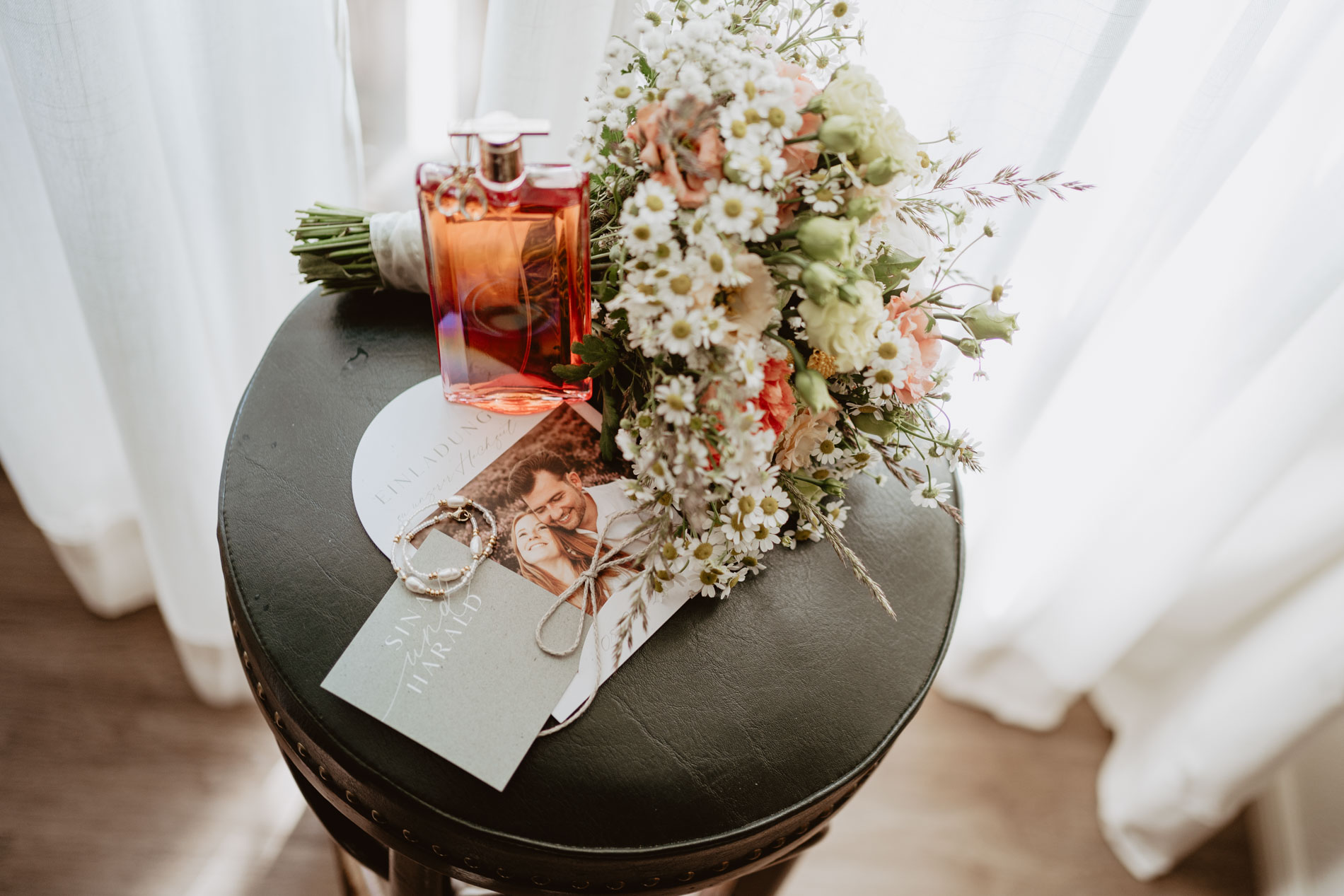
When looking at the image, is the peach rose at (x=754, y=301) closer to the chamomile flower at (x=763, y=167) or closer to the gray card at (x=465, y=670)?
the chamomile flower at (x=763, y=167)

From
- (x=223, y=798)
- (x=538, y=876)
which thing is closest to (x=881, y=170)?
(x=538, y=876)

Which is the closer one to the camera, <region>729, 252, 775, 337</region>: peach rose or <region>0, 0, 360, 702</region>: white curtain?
<region>729, 252, 775, 337</region>: peach rose

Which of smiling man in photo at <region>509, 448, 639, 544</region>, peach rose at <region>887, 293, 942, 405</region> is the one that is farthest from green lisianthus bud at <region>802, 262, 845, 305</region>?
smiling man in photo at <region>509, 448, 639, 544</region>

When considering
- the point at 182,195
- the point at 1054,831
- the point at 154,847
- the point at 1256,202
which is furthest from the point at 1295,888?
the point at 182,195

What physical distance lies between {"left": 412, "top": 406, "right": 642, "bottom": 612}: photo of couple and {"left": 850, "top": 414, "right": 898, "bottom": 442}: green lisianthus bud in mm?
174

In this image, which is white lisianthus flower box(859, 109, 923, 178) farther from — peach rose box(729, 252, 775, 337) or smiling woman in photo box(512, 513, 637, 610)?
smiling woman in photo box(512, 513, 637, 610)

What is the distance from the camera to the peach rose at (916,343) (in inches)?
22.3

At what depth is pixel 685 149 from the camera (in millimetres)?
487

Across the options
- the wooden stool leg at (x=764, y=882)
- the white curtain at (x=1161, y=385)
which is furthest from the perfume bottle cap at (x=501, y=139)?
the wooden stool leg at (x=764, y=882)

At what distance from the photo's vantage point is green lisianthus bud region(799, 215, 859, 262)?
1.54ft

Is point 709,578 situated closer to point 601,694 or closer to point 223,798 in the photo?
point 601,694

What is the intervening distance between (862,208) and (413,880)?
1.93ft

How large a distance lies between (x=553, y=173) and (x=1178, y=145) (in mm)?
558

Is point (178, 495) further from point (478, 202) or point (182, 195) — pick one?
point (478, 202)
